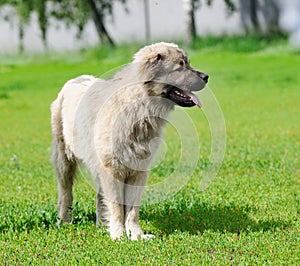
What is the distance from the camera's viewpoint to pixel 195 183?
8.18m

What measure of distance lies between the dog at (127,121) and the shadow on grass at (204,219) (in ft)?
1.49

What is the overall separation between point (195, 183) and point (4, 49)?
2292cm

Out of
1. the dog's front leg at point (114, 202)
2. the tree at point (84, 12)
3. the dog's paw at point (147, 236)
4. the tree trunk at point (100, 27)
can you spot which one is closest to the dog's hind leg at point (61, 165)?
the dog's front leg at point (114, 202)

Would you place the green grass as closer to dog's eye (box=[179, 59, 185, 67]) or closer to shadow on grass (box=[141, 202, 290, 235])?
shadow on grass (box=[141, 202, 290, 235])

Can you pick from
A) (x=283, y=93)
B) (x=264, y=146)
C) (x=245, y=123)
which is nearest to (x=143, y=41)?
(x=283, y=93)

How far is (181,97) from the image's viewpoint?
5.66 meters

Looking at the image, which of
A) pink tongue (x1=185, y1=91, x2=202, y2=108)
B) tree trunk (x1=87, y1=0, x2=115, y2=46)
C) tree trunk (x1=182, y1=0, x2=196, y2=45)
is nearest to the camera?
pink tongue (x1=185, y1=91, x2=202, y2=108)

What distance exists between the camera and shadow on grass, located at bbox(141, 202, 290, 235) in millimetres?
6008

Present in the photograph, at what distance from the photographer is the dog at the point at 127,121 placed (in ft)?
18.5

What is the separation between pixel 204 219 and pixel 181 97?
4.54 feet

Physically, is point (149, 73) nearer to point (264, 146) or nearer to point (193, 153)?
point (193, 153)

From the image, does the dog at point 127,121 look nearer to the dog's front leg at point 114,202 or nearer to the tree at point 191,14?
the dog's front leg at point 114,202

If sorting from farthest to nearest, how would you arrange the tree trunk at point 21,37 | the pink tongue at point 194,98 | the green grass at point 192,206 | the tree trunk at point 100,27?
the tree trunk at point 21,37 < the tree trunk at point 100,27 < the pink tongue at point 194,98 < the green grass at point 192,206

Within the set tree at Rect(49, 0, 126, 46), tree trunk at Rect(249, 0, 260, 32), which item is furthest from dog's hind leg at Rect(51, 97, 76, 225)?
tree trunk at Rect(249, 0, 260, 32)
